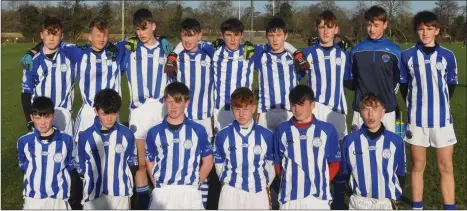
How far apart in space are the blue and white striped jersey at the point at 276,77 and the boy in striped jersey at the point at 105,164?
1659 millimetres

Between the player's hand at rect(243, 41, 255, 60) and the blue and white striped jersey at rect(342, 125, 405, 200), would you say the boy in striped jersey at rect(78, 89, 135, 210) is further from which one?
the blue and white striped jersey at rect(342, 125, 405, 200)

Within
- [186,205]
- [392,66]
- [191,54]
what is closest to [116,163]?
[186,205]

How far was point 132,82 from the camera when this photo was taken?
5371 mm

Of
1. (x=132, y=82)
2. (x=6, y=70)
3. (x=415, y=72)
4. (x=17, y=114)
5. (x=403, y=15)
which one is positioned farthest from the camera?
(x=403, y=15)

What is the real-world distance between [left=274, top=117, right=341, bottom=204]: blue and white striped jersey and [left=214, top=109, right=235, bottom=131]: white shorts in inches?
52.1

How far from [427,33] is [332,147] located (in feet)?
5.36

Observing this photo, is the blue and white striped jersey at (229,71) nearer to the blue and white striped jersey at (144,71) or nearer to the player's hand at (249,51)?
the player's hand at (249,51)

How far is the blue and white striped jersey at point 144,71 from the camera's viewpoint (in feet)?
17.5

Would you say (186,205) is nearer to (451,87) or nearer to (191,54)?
(191,54)

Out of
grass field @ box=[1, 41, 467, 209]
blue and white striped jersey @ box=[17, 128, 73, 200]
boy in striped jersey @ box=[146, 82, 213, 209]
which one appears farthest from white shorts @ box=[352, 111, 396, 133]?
blue and white striped jersey @ box=[17, 128, 73, 200]

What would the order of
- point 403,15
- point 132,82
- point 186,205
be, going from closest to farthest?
point 186,205 → point 132,82 → point 403,15

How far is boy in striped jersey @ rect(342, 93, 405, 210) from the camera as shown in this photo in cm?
423

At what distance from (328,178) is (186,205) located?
3.92 feet

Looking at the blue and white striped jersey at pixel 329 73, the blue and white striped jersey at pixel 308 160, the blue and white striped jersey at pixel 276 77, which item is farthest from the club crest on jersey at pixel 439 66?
the blue and white striped jersey at pixel 308 160
